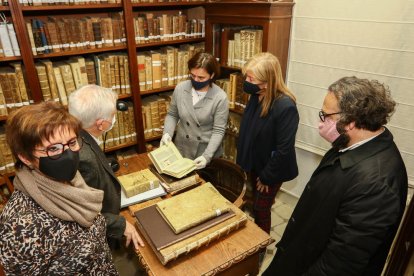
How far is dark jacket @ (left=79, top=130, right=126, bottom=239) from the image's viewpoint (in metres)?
1.43

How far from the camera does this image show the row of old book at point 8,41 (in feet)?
7.32

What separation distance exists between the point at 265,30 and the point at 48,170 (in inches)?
83.6

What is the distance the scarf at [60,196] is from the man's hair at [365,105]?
119cm

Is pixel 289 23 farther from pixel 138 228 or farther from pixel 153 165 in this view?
pixel 138 228

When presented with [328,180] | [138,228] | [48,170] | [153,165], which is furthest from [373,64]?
[48,170]

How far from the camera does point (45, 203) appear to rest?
3.61 ft

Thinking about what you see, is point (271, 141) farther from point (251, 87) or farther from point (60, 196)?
point (60, 196)

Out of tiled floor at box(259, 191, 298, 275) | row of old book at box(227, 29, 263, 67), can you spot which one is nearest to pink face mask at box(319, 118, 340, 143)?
row of old book at box(227, 29, 263, 67)

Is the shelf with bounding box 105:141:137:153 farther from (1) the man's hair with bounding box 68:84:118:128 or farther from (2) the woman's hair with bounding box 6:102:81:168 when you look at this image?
(2) the woman's hair with bounding box 6:102:81:168

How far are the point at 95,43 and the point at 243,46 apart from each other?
145 centimetres

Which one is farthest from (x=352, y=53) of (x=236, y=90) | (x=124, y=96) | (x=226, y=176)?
(x=124, y=96)

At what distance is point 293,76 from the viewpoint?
283 cm

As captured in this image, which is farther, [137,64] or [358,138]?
[137,64]

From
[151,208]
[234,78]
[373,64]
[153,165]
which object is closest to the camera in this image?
[151,208]
